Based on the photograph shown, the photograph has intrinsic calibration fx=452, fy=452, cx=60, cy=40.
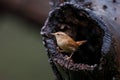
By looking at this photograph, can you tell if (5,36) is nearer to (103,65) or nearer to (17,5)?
(17,5)

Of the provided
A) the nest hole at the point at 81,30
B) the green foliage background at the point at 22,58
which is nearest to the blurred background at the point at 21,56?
the green foliage background at the point at 22,58

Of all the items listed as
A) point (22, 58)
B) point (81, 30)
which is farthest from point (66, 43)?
point (22, 58)

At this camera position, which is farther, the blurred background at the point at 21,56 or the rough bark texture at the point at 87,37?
the blurred background at the point at 21,56

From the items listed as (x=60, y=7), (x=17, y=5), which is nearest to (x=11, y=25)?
(x=17, y=5)

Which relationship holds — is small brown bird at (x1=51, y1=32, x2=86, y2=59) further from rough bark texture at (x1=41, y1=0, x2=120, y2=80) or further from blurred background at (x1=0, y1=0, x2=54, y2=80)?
blurred background at (x1=0, y1=0, x2=54, y2=80)

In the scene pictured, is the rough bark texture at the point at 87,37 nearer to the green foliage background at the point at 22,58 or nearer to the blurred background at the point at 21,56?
the blurred background at the point at 21,56
